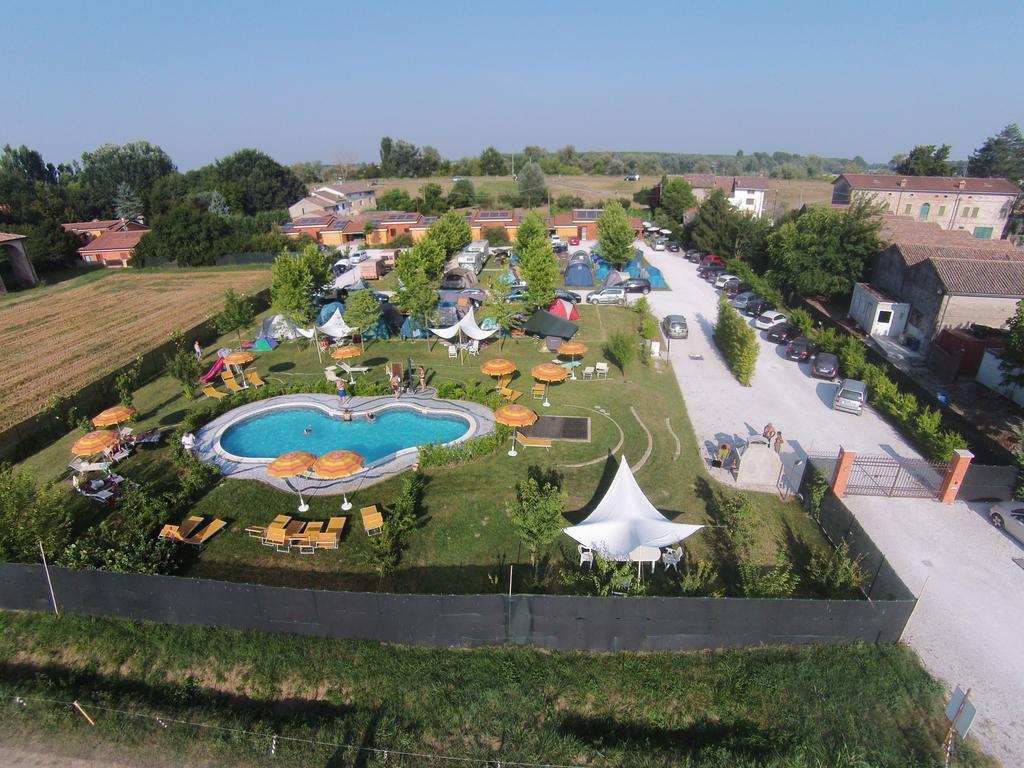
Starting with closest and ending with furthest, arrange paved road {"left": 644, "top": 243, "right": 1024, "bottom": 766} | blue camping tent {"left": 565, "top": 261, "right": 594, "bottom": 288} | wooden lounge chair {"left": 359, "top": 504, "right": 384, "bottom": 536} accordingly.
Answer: paved road {"left": 644, "top": 243, "right": 1024, "bottom": 766} < wooden lounge chair {"left": 359, "top": 504, "right": 384, "bottom": 536} < blue camping tent {"left": 565, "top": 261, "right": 594, "bottom": 288}

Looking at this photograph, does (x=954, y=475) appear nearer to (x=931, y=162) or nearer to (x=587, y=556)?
(x=587, y=556)

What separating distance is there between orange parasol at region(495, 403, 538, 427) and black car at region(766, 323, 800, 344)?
1970 cm

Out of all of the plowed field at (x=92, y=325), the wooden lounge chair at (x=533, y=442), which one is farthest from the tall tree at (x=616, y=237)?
the plowed field at (x=92, y=325)

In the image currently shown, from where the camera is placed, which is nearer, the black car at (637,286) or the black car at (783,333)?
the black car at (783,333)

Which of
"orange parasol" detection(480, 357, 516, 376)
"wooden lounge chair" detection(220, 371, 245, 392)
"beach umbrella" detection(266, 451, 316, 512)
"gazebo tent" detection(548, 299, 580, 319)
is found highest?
"beach umbrella" detection(266, 451, 316, 512)

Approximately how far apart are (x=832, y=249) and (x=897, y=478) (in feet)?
72.3

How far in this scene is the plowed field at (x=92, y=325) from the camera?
2928cm

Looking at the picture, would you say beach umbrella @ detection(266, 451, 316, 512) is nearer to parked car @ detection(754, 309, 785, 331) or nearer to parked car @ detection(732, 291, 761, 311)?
parked car @ detection(754, 309, 785, 331)

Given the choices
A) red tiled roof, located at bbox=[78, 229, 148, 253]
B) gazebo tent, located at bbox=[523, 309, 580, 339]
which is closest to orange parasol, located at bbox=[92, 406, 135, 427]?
gazebo tent, located at bbox=[523, 309, 580, 339]

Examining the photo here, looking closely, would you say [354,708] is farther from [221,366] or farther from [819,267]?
[819,267]

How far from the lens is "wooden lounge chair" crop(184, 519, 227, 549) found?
15.5m

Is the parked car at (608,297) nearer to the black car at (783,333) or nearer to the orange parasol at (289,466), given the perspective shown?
the black car at (783,333)

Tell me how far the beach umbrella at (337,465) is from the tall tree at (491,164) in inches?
4485

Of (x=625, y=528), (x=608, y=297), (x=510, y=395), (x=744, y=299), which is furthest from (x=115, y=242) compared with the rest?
(x=625, y=528)
